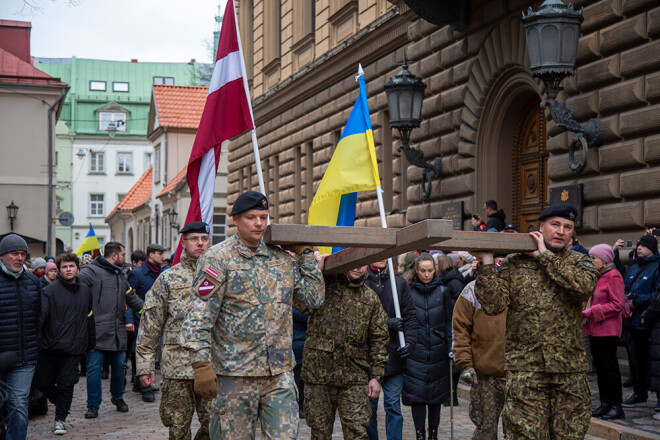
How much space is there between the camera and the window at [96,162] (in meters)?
78.4

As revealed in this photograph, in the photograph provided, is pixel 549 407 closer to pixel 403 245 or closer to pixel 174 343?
pixel 403 245

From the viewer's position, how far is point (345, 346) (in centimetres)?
722

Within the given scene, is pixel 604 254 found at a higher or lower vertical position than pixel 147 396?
higher

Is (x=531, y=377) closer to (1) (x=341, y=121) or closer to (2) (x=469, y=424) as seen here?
(2) (x=469, y=424)

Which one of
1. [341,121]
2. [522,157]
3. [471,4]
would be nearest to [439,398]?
[522,157]

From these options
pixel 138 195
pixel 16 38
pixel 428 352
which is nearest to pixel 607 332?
pixel 428 352

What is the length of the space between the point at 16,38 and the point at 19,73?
352cm

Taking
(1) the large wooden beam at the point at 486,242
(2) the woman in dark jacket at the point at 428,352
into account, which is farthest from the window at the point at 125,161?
(1) the large wooden beam at the point at 486,242

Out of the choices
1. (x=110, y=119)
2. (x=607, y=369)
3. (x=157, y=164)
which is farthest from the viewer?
(x=110, y=119)

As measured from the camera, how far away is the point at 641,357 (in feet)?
33.2

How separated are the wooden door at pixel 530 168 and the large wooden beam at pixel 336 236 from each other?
9.04 metres

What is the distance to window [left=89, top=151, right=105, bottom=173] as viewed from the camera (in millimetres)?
78375

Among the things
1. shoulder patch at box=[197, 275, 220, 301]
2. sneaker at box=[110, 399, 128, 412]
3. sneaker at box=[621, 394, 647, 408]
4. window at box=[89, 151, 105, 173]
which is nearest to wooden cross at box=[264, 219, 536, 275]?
shoulder patch at box=[197, 275, 220, 301]

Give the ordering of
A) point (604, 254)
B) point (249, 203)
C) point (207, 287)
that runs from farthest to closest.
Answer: point (604, 254) < point (249, 203) < point (207, 287)
